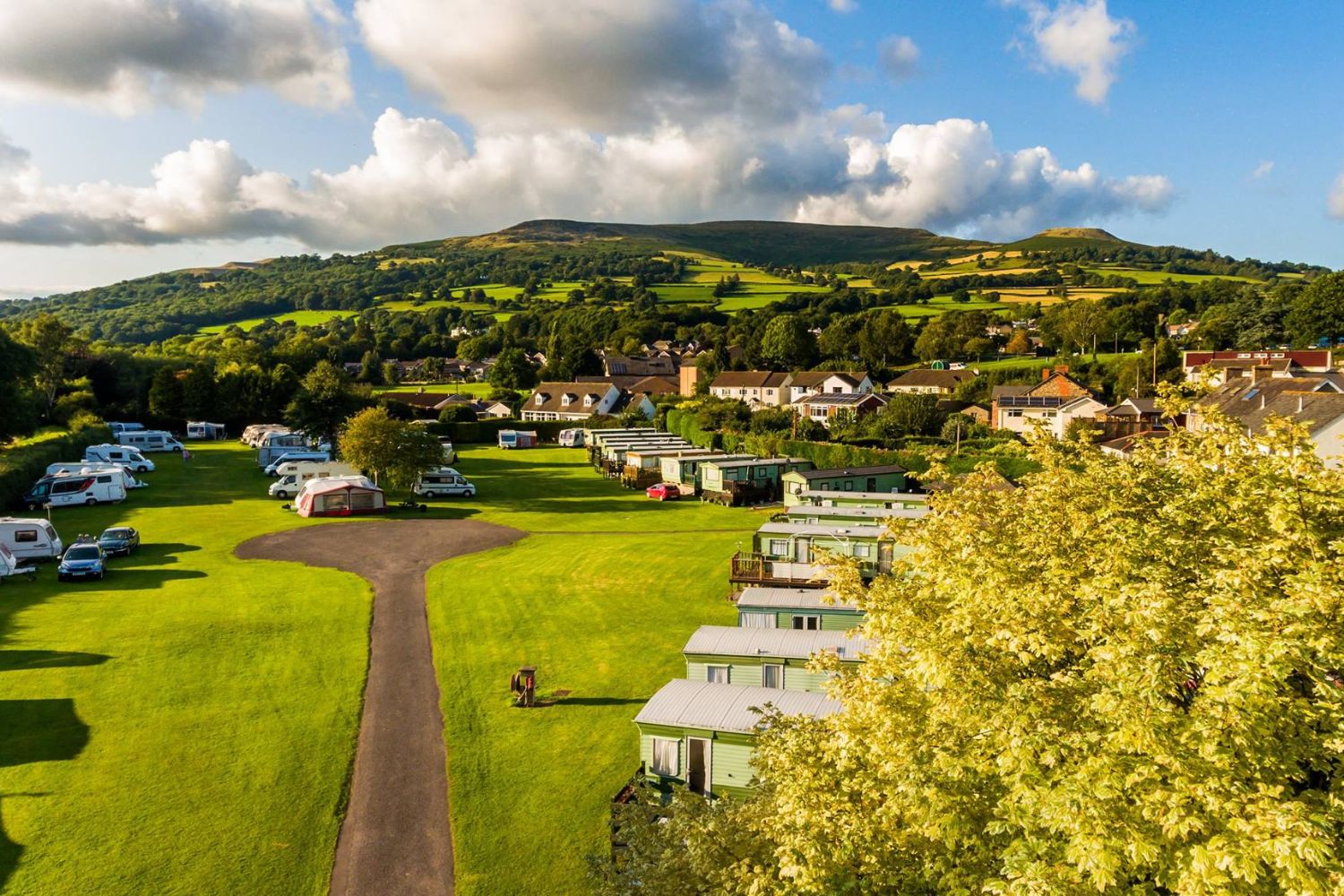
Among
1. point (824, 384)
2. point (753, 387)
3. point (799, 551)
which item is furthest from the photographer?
point (753, 387)

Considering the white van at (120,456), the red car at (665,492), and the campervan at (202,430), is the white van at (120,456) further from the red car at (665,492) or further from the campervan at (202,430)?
the red car at (665,492)

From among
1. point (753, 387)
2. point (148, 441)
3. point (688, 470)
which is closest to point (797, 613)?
point (688, 470)

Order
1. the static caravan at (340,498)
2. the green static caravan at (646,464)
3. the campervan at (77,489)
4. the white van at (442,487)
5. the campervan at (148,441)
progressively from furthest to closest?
the campervan at (148,441) → the green static caravan at (646,464) → the white van at (442,487) → the static caravan at (340,498) → the campervan at (77,489)

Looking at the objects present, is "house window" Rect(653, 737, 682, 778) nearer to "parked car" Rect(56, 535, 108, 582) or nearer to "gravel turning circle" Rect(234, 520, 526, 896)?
"gravel turning circle" Rect(234, 520, 526, 896)

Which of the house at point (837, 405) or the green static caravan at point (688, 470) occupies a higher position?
the house at point (837, 405)

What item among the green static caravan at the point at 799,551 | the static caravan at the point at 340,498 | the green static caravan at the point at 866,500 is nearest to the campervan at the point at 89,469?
the static caravan at the point at 340,498

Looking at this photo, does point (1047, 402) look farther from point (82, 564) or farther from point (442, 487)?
point (82, 564)

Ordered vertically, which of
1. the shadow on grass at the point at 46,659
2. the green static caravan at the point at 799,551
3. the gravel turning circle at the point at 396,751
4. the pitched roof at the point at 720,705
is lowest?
the gravel turning circle at the point at 396,751
